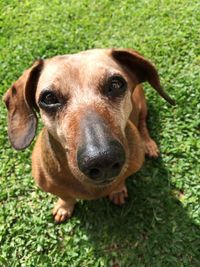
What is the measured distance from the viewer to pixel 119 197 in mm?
4188

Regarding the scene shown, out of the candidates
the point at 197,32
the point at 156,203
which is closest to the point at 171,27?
the point at 197,32

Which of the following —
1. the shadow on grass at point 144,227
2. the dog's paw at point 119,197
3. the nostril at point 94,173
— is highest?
the nostril at point 94,173

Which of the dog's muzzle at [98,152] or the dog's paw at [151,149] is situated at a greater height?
the dog's muzzle at [98,152]

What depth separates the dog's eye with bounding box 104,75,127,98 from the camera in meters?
3.06

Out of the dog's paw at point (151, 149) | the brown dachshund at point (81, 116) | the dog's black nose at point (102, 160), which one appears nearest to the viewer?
the dog's black nose at point (102, 160)

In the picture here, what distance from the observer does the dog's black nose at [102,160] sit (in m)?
2.57

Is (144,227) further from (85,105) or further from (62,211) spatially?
(85,105)

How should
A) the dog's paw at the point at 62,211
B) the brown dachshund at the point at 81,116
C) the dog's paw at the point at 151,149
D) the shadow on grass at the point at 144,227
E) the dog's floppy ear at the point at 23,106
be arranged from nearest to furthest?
the brown dachshund at the point at 81,116 → the dog's floppy ear at the point at 23,106 → the shadow on grass at the point at 144,227 → the dog's paw at the point at 62,211 → the dog's paw at the point at 151,149

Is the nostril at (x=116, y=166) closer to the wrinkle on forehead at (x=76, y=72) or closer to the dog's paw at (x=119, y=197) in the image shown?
the wrinkle on forehead at (x=76, y=72)

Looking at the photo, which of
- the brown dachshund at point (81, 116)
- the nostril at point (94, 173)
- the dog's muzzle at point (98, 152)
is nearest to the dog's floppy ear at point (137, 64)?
the brown dachshund at point (81, 116)

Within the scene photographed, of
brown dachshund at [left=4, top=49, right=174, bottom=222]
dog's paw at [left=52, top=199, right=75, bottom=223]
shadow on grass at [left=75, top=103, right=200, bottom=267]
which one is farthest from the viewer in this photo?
dog's paw at [left=52, top=199, right=75, bottom=223]

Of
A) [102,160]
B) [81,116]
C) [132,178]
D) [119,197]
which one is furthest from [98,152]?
[132,178]

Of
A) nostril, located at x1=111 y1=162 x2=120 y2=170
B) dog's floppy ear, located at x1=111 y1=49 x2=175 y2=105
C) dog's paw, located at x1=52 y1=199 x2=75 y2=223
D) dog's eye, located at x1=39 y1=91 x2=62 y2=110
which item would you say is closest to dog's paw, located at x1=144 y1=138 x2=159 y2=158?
dog's paw, located at x1=52 y1=199 x2=75 y2=223

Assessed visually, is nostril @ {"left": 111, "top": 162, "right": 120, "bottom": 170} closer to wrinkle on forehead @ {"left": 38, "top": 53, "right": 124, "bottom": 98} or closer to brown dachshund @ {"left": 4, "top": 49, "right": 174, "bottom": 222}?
brown dachshund @ {"left": 4, "top": 49, "right": 174, "bottom": 222}
